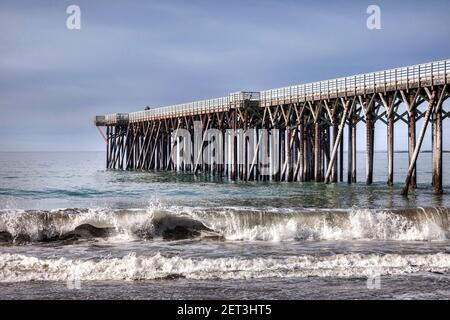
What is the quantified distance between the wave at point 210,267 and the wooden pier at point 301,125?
13145 millimetres

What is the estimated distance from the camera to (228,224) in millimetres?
16219

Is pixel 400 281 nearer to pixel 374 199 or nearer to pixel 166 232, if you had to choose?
pixel 166 232

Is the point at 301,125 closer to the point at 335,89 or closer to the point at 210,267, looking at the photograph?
the point at 335,89

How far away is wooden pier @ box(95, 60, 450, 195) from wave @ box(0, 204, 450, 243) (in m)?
7.68

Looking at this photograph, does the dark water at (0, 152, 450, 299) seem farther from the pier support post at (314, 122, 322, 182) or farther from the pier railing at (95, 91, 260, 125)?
the pier railing at (95, 91, 260, 125)

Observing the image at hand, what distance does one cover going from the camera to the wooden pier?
81.4 ft

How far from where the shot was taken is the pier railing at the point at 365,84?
23969 mm

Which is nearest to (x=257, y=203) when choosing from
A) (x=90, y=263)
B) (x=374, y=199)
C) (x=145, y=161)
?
(x=374, y=199)

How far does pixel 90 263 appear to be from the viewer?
10.8 metres

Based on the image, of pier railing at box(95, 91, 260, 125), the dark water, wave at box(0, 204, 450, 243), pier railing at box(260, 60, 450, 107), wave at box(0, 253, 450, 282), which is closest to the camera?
the dark water

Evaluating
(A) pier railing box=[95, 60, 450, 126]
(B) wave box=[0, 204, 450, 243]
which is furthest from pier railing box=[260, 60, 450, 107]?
(B) wave box=[0, 204, 450, 243]

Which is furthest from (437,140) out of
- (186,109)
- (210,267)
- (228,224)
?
(186,109)

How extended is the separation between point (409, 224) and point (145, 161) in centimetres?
4067

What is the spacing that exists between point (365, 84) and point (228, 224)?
1394 centimetres
